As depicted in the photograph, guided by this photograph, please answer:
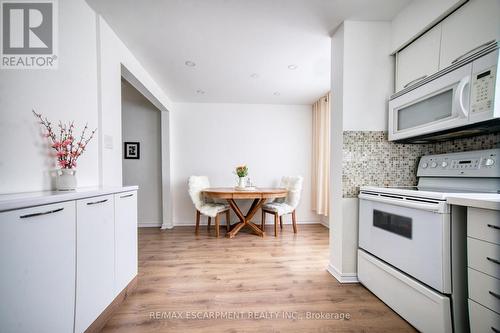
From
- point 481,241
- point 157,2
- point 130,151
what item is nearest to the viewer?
point 481,241

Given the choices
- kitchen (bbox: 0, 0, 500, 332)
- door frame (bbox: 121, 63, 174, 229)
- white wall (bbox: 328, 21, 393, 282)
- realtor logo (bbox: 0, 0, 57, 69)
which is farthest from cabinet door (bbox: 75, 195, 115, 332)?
door frame (bbox: 121, 63, 174, 229)

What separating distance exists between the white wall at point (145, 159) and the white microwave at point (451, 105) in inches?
147

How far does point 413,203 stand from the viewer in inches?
49.8

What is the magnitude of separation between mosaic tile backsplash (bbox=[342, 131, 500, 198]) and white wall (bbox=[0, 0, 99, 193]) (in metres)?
2.23

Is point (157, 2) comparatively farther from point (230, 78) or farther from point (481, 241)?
point (481, 241)

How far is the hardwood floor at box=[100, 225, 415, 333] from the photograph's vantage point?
131 cm

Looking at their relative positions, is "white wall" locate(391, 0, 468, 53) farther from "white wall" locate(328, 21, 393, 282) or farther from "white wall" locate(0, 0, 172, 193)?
"white wall" locate(0, 0, 172, 193)

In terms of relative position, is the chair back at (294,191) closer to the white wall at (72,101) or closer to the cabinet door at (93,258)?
the white wall at (72,101)

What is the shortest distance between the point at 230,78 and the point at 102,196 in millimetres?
Result: 2311

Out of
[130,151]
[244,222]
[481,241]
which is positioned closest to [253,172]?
[244,222]

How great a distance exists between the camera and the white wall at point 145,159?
3.82 m

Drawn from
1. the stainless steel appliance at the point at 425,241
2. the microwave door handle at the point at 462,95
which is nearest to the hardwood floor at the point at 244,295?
the stainless steel appliance at the point at 425,241

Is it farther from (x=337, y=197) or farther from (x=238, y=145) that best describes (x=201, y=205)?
(x=337, y=197)

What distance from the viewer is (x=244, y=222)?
331 cm
